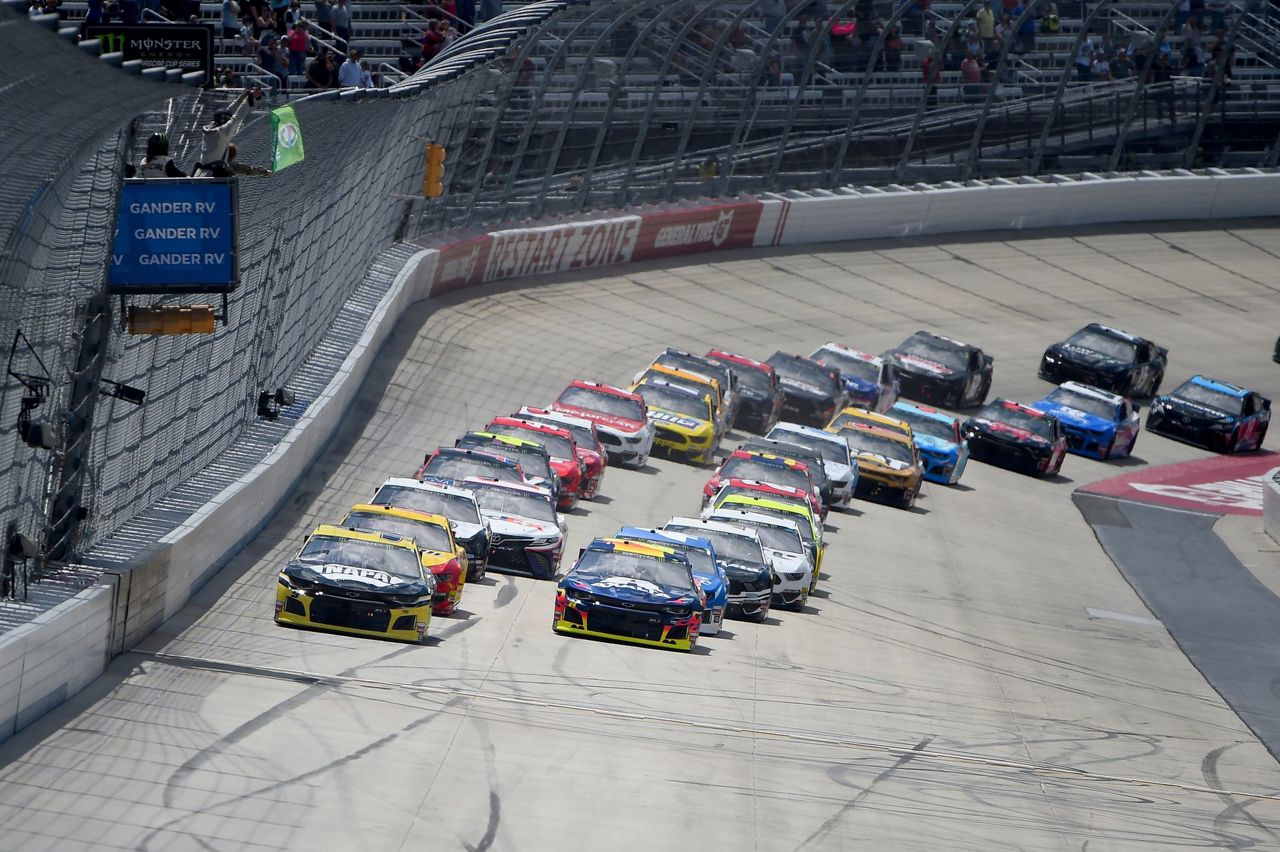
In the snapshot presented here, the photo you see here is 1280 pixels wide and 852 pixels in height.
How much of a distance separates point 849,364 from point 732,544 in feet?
45.2

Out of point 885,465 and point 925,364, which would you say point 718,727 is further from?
point 925,364

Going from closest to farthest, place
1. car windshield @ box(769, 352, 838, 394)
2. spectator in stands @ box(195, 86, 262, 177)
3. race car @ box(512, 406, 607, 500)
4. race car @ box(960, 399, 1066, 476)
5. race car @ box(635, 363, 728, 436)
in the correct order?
1. spectator in stands @ box(195, 86, 262, 177)
2. race car @ box(512, 406, 607, 500)
3. race car @ box(635, 363, 728, 436)
4. car windshield @ box(769, 352, 838, 394)
5. race car @ box(960, 399, 1066, 476)

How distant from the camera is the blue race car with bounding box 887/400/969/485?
108ft

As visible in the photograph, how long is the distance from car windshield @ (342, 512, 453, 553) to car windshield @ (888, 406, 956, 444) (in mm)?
14688

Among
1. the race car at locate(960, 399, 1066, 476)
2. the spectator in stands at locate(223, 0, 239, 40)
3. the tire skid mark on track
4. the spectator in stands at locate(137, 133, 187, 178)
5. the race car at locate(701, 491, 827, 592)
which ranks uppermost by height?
the spectator in stands at locate(137, 133, 187, 178)

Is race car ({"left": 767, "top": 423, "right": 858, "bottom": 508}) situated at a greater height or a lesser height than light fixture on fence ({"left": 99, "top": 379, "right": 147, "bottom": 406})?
lesser

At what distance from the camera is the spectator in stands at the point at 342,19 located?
111ft

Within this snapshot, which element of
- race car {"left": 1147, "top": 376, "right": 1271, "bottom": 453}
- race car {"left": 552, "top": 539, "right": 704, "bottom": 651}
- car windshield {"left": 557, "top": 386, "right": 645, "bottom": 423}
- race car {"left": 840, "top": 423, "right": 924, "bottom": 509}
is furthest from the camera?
race car {"left": 1147, "top": 376, "right": 1271, "bottom": 453}

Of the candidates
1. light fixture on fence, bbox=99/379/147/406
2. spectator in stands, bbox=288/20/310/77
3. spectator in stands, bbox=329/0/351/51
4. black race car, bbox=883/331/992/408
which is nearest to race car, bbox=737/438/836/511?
black race car, bbox=883/331/992/408

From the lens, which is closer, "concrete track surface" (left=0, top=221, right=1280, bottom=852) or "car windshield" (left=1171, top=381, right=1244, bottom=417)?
"concrete track surface" (left=0, top=221, right=1280, bottom=852)

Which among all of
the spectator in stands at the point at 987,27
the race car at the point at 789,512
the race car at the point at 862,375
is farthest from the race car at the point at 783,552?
the spectator in stands at the point at 987,27

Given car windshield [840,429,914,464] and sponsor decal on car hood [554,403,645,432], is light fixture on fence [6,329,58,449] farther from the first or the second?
car windshield [840,429,914,464]

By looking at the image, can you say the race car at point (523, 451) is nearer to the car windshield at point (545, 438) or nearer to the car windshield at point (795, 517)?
the car windshield at point (545, 438)

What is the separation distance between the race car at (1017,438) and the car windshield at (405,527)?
16.3 meters
